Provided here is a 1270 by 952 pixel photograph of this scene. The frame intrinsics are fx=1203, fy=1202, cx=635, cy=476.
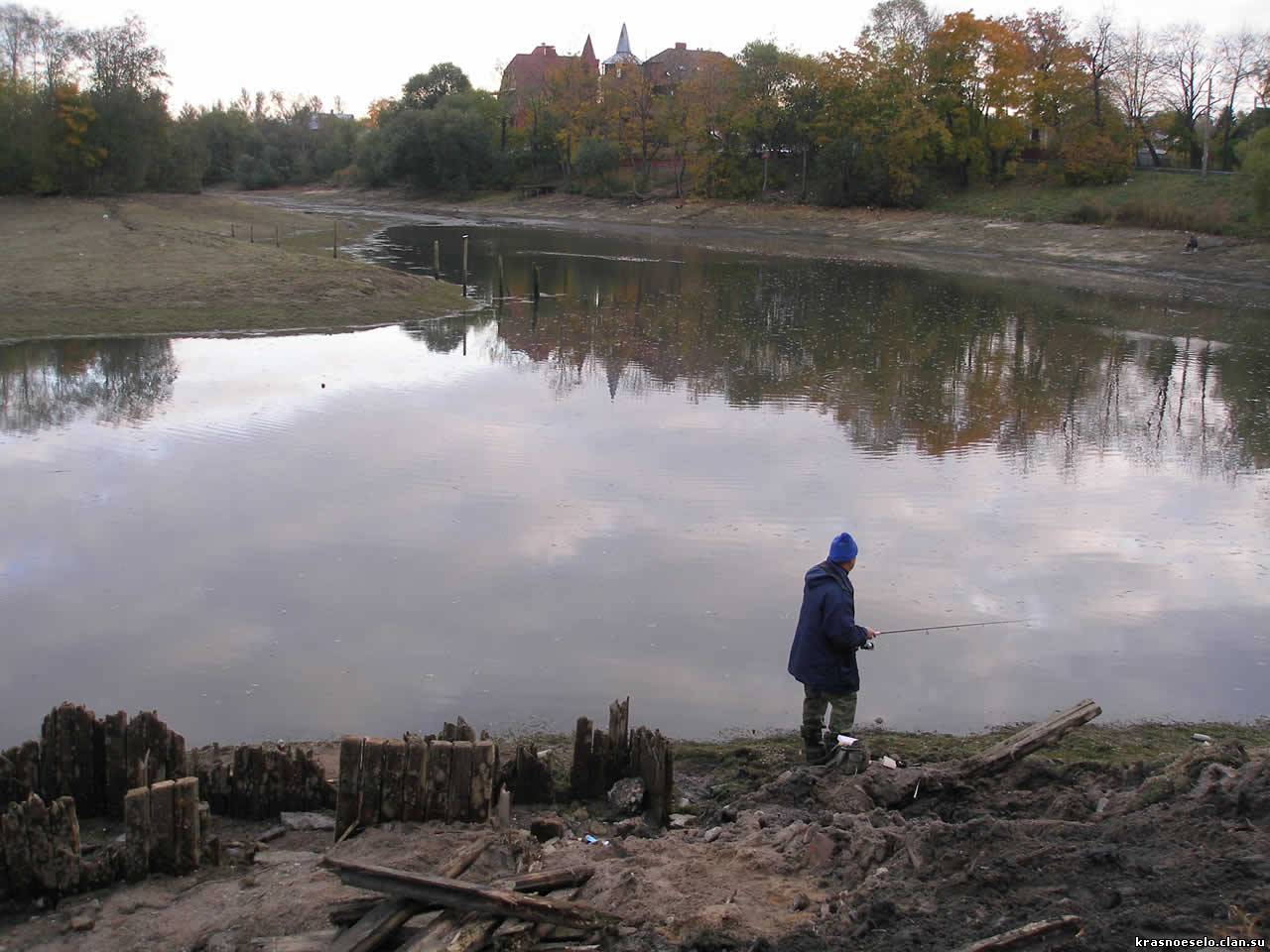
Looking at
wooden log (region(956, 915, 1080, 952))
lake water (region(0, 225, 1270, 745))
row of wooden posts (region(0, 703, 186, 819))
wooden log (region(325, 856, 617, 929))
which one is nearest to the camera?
wooden log (region(956, 915, 1080, 952))

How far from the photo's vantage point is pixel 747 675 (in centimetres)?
1059

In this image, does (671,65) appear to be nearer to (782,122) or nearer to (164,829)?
(782,122)

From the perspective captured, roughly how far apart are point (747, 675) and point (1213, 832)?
484cm

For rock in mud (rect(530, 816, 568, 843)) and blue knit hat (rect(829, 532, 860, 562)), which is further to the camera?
blue knit hat (rect(829, 532, 860, 562))

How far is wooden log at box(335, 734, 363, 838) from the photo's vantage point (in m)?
7.17

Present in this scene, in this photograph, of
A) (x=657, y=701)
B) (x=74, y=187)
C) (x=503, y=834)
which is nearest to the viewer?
(x=503, y=834)

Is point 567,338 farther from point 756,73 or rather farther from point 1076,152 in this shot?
point 756,73

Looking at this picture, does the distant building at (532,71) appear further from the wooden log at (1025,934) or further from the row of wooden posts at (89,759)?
the wooden log at (1025,934)

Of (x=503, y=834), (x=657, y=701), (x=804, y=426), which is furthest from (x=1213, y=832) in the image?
(x=804, y=426)

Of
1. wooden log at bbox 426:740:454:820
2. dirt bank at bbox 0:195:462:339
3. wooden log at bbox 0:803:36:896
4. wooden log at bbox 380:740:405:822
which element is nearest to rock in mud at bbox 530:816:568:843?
wooden log at bbox 426:740:454:820

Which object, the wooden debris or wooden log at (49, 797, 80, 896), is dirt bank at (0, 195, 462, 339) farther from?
the wooden debris

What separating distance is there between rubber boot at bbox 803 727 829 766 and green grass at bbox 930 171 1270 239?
160 ft

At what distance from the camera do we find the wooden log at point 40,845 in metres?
6.54

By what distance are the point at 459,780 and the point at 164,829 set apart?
5.48 feet
